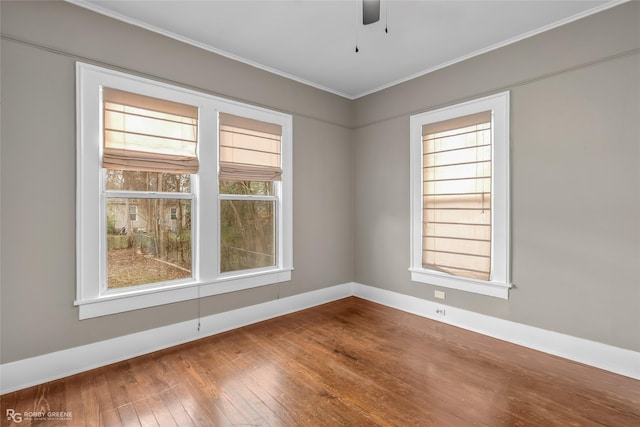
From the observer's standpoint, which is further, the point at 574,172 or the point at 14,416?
the point at 574,172

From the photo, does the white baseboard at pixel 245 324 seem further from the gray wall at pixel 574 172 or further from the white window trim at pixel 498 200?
the white window trim at pixel 498 200

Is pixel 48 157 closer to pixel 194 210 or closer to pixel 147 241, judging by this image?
pixel 147 241

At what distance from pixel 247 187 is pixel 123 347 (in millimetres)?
1988

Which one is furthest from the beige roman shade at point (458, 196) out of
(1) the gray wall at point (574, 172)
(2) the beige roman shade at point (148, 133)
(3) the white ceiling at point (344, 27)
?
(2) the beige roman shade at point (148, 133)

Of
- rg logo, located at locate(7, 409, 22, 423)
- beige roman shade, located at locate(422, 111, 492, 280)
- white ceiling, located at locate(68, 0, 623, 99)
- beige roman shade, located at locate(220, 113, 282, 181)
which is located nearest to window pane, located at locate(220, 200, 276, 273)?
beige roman shade, located at locate(220, 113, 282, 181)

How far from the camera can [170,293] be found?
305 cm

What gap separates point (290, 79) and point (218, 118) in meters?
1.19

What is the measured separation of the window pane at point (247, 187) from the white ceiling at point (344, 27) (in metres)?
1.39

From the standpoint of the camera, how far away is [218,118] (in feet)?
11.1

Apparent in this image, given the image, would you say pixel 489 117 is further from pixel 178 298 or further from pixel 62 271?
pixel 62 271

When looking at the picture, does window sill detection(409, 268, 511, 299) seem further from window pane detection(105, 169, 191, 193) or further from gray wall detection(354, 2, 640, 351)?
window pane detection(105, 169, 191, 193)

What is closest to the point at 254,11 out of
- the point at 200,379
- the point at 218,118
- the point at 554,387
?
the point at 218,118

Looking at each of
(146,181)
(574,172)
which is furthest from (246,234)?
(574,172)

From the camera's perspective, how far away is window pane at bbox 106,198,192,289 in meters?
2.81
